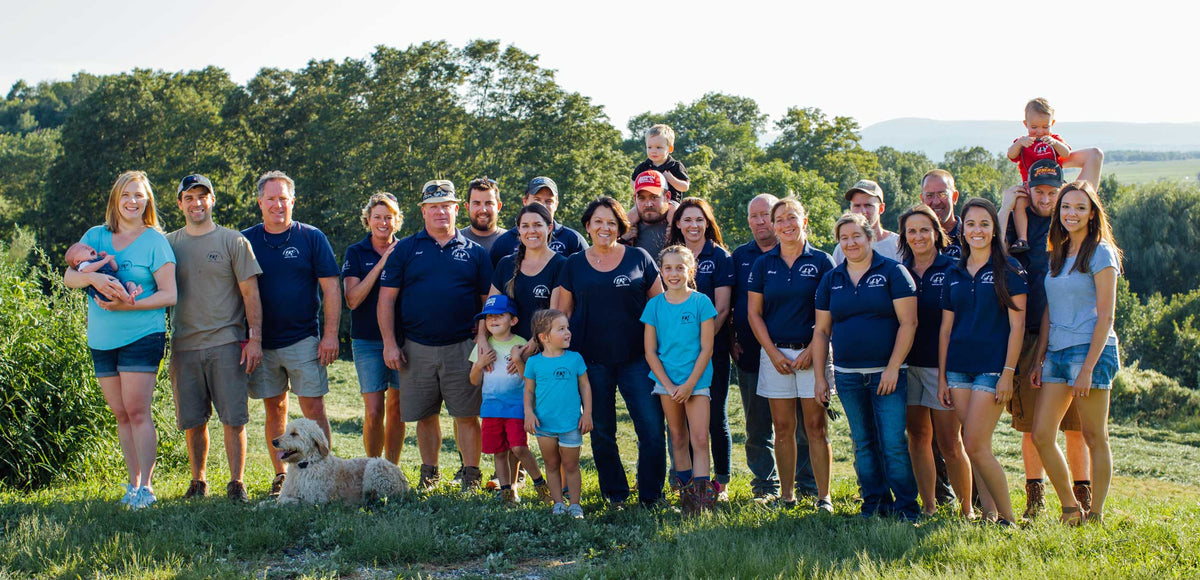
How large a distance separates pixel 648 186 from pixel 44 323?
6.57m

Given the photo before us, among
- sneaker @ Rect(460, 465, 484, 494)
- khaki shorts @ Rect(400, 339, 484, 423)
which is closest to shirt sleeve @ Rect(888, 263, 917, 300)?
khaki shorts @ Rect(400, 339, 484, 423)

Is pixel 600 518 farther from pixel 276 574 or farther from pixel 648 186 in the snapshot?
pixel 648 186

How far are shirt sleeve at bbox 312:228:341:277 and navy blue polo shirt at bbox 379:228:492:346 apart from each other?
0.44 m

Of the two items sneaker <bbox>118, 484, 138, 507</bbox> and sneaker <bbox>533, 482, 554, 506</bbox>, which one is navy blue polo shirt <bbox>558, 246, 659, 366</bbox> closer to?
sneaker <bbox>533, 482, 554, 506</bbox>

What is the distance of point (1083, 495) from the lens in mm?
6375

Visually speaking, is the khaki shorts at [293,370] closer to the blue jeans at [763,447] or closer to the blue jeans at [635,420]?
the blue jeans at [635,420]

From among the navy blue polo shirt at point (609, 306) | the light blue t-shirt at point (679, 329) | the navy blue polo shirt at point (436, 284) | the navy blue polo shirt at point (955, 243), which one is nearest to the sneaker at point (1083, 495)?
the navy blue polo shirt at point (955, 243)

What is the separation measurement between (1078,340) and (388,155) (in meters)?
28.8

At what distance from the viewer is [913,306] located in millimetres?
6117

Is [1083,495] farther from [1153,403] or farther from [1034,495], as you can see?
[1153,403]

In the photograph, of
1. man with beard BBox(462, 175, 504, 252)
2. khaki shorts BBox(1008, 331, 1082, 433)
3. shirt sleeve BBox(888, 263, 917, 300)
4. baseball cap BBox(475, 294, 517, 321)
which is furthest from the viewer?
man with beard BBox(462, 175, 504, 252)

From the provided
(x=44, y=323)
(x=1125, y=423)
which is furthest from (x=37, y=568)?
(x=1125, y=423)

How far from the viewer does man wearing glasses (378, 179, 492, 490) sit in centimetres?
738

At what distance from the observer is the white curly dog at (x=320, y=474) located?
6.64 meters
